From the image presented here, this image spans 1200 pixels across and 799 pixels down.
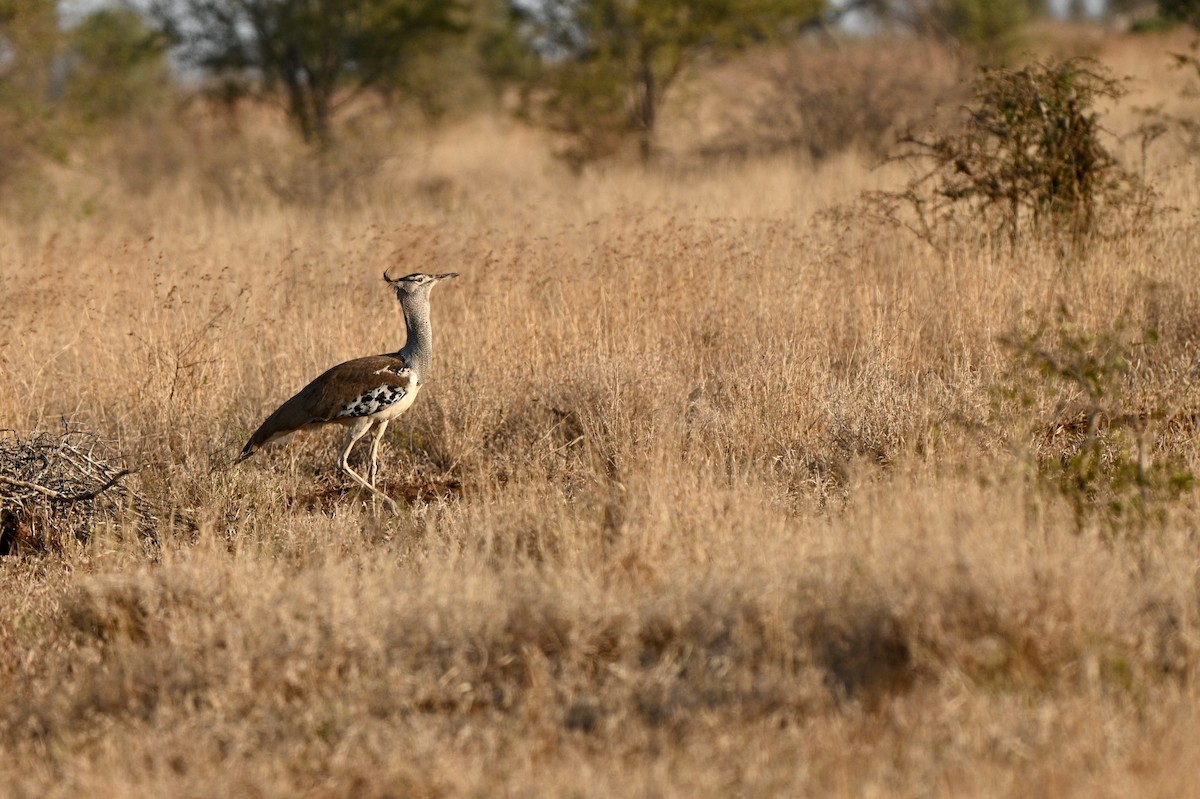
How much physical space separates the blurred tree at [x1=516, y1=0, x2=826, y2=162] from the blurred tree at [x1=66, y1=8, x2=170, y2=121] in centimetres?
572

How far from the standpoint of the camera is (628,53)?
53.4 feet

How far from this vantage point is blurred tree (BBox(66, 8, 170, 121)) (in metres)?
16.4

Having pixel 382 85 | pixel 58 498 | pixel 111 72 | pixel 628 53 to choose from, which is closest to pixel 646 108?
pixel 628 53

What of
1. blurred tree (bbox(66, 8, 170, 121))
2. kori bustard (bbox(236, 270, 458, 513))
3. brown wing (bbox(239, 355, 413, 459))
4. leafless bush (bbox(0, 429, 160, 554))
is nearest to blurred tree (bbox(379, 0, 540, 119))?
blurred tree (bbox(66, 8, 170, 121))

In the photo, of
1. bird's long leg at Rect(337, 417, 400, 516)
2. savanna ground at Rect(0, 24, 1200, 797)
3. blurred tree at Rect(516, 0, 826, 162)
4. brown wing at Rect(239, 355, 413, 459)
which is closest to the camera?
savanna ground at Rect(0, 24, 1200, 797)

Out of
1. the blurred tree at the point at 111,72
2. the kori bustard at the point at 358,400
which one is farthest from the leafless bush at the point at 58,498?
the blurred tree at the point at 111,72

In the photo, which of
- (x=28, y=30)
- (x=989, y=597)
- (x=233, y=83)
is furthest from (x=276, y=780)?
(x=233, y=83)

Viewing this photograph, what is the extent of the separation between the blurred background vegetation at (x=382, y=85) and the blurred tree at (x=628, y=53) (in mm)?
23

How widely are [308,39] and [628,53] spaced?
452 centimetres

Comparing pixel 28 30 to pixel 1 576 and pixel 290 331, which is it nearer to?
pixel 290 331

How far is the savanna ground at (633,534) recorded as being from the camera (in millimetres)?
3279

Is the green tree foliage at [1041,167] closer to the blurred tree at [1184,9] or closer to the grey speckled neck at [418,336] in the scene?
the grey speckled neck at [418,336]

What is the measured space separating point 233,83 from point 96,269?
33.7ft

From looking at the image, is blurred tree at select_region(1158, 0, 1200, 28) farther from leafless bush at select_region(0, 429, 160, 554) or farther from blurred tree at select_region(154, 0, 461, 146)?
leafless bush at select_region(0, 429, 160, 554)
